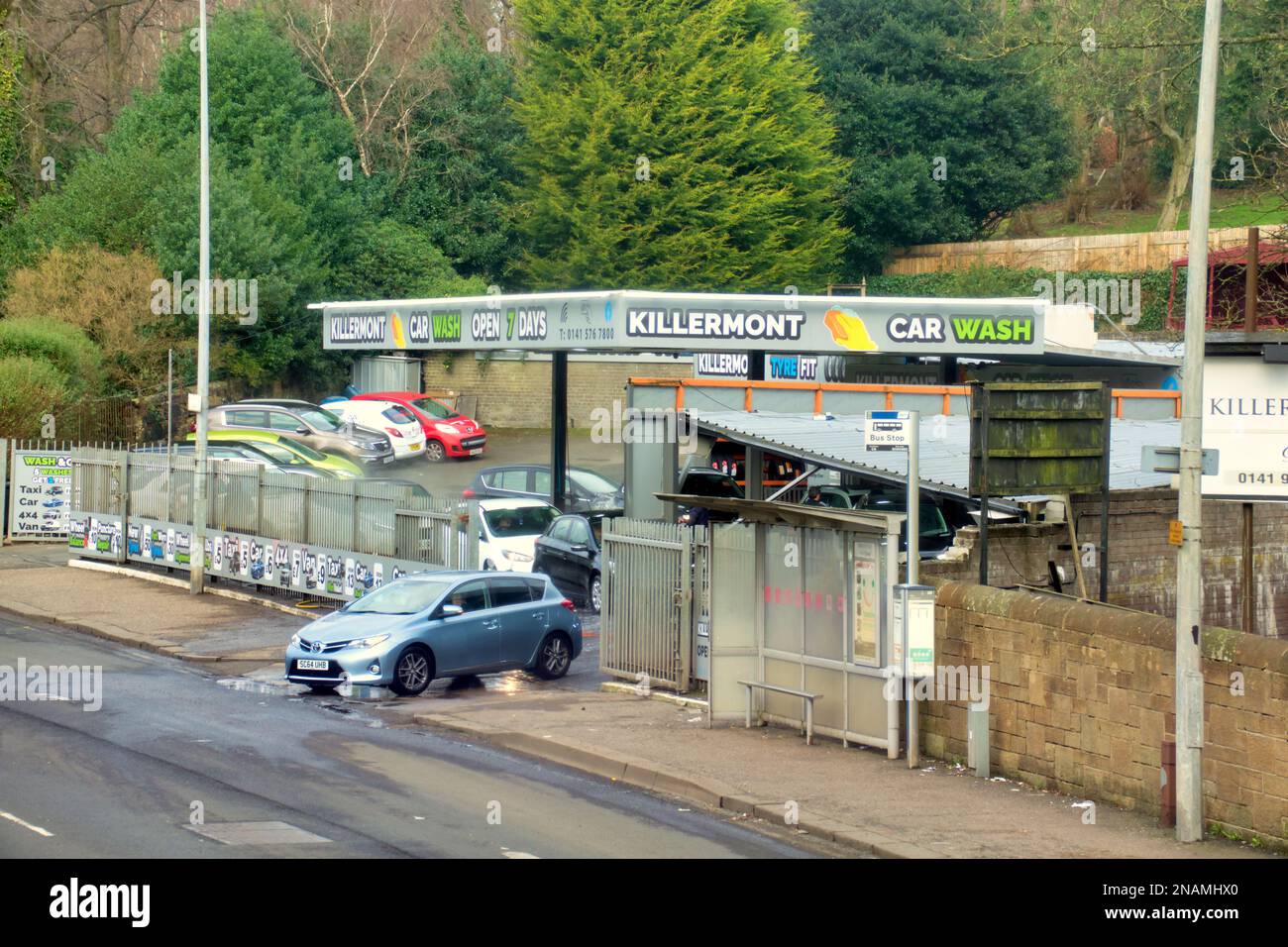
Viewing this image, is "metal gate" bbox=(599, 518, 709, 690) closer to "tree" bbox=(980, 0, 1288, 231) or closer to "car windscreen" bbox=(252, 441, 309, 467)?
"tree" bbox=(980, 0, 1288, 231)

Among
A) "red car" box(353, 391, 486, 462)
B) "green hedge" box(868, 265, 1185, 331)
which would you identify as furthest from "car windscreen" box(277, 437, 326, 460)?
"green hedge" box(868, 265, 1185, 331)

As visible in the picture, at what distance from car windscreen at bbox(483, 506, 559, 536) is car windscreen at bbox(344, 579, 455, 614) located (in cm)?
608

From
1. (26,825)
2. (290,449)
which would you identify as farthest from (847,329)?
(290,449)

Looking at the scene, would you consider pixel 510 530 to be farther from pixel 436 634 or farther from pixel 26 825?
pixel 26 825

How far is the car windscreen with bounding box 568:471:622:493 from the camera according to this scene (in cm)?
2983

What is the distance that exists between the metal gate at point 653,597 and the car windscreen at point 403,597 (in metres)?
2.14

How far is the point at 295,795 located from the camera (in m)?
12.5

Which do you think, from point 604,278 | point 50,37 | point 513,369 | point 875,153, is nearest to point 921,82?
point 875,153

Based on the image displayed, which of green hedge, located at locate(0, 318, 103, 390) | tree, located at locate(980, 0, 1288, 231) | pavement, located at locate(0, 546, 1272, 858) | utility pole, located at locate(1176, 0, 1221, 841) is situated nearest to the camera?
utility pole, located at locate(1176, 0, 1221, 841)

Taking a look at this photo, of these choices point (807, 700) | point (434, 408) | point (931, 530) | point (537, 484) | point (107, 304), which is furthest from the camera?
point (434, 408)

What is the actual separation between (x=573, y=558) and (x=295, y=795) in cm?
1164

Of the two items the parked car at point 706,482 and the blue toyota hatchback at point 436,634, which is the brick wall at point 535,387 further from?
the blue toyota hatchback at point 436,634

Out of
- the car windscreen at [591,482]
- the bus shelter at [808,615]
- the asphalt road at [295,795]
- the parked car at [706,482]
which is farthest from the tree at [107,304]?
the bus shelter at [808,615]

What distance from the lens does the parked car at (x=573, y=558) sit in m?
23.8
